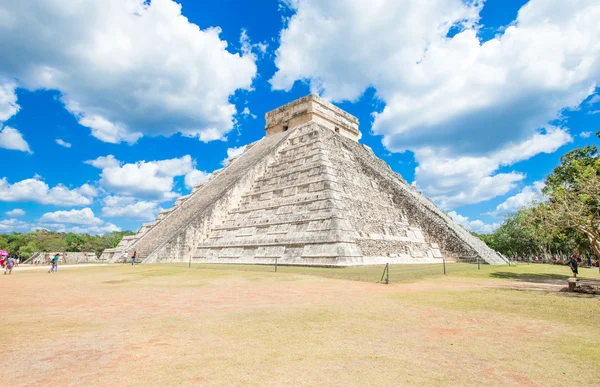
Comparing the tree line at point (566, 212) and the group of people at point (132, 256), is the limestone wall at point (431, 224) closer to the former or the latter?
the tree line at point (566, 212)

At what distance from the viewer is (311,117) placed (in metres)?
23.3

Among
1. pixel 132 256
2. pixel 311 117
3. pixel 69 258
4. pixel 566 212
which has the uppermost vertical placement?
pixel 311 117

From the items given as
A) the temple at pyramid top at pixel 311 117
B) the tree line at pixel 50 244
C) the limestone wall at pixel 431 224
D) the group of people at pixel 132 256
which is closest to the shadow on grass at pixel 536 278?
the limestone wall at pixel 431 224

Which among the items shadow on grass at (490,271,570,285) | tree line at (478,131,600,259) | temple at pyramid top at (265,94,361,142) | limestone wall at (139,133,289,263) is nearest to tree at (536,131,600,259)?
tree line at (478,131,600,259)

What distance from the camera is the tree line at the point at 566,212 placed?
8953 mm

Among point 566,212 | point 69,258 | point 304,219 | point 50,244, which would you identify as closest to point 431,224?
point 304,219

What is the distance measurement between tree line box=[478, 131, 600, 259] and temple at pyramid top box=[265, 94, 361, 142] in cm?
1341

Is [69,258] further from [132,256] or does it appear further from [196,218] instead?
[196,218]

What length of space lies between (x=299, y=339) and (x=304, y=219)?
10.2 metres

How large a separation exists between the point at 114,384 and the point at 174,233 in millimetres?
14621

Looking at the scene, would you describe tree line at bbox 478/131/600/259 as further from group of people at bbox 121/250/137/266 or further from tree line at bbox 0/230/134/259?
tree line at bbox 0/230/134/259

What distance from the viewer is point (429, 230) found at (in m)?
18.2

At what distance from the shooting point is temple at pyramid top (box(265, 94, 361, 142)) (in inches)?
930

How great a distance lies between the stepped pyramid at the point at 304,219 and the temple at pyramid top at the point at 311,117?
1314 millimetres
